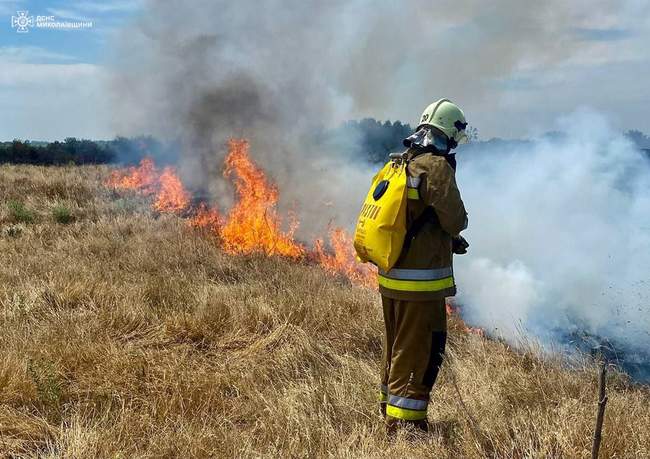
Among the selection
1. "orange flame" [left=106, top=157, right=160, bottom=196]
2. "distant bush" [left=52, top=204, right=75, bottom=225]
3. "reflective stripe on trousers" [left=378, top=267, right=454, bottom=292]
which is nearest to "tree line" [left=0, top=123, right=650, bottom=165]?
"orange flame" [left=106, top=157, right=160, bottom=196]

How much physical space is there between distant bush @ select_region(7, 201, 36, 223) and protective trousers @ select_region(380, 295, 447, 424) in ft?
27.9

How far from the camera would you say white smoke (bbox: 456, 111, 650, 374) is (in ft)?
23.2

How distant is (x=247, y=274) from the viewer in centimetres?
619

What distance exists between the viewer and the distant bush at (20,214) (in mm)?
9385

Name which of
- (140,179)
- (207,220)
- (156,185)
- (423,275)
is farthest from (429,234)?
(140,179)

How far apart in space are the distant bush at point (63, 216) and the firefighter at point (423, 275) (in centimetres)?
837

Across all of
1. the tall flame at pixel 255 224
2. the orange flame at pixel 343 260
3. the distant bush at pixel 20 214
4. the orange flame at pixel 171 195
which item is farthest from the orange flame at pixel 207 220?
the distant bush at pixel 20 214

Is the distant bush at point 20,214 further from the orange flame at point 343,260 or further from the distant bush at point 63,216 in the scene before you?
the orange flame at point 343,260

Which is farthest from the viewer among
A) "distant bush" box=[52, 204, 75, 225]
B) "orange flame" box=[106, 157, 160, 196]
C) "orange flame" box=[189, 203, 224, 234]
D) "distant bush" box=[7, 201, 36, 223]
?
"orange flame" box=[106, 157, 160, 196]

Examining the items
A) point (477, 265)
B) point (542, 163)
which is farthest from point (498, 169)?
point (477, 265)

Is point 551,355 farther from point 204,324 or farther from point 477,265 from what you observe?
point 477,265

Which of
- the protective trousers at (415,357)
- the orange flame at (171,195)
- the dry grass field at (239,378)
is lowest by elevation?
the dry grass field at (239,378)

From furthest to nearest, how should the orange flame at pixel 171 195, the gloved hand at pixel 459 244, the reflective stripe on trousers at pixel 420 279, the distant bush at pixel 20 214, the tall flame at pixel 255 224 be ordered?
the orange flame at pixel 171 195 → the distant bush at pixel 20 214 → the tall flame at pixel 255 224 → the gloved hand at pixel 459 244 → the reflective stripe on trousers at pixel 420 279

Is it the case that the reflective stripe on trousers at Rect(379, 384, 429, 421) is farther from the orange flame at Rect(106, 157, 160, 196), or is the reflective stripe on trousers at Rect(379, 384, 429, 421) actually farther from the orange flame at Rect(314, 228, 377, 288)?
the orange flame at Rect(106, 157, 160, 196)
